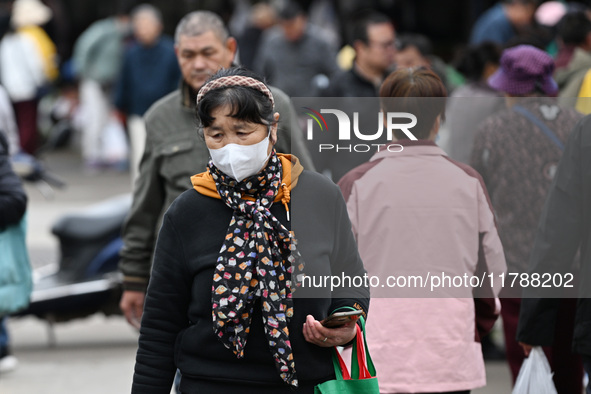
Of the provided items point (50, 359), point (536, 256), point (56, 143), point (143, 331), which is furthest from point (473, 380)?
point (56, 143)

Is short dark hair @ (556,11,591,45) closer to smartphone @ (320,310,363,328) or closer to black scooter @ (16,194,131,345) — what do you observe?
black scooter @ (16,194,131,345)

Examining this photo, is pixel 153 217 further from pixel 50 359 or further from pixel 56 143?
pixel 56 143

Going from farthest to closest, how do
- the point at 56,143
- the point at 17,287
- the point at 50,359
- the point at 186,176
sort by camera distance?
1. the point at 56,143
2. the point at 50,359
3. the point at 17,287
4. the point at 186,176

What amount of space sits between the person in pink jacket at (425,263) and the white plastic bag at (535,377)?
9.5 inches

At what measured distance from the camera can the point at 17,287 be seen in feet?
20.7

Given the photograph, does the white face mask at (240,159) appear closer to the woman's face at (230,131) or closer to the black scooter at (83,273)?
the woman's face at (230,131)

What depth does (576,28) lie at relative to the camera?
8.48 m

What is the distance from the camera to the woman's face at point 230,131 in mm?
3396

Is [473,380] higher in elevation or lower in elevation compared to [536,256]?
lower

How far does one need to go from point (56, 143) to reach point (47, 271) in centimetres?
696

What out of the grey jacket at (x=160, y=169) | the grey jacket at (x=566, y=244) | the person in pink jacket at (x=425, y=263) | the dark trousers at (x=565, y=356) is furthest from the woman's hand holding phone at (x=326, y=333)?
the dark trousers at (x=565, y=356)

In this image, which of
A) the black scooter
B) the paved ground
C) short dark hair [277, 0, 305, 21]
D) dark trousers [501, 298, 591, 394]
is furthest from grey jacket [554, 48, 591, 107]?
short dark hair [277, 0, 305, 21]

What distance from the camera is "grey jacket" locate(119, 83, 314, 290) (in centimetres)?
501

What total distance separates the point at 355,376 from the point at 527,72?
2.45 meters
